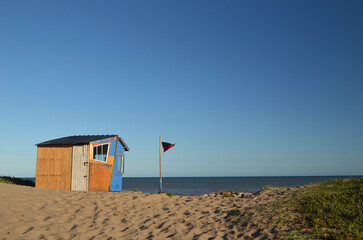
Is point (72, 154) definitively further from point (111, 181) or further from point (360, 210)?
point (360, 210)

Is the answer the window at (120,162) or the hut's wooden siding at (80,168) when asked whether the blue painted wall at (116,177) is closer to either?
the window at (120,162)

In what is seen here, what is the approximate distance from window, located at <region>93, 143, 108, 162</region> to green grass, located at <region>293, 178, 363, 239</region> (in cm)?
1229

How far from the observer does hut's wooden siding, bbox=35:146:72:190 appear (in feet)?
56.1

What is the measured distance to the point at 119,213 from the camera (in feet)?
31.0

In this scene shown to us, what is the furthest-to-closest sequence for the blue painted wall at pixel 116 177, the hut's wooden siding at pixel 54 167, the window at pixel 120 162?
the window at pixel 120 162, the blue painted wall at pixel 116 177, the hut's wooden siding at pixel 54 167

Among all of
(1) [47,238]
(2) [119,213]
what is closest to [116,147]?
(2) [119,213]

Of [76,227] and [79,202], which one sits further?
[79,202]

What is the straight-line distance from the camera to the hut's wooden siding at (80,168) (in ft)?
55.2

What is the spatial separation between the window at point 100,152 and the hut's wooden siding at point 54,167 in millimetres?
1454

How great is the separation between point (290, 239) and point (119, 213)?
5493 mm

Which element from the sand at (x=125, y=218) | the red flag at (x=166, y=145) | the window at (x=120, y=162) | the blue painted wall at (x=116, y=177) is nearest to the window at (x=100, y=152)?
the blue painted wall at (x=116, y=177)

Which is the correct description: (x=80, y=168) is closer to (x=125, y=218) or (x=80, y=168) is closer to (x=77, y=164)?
(x=77, y=164)

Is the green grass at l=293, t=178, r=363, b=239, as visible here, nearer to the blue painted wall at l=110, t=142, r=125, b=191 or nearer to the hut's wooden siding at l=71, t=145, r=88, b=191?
the hut's wooden siding at l=71, t=145, r=88, b=191

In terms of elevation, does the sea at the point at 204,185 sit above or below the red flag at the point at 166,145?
below
